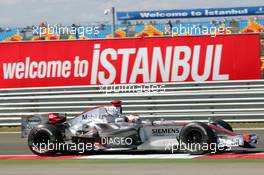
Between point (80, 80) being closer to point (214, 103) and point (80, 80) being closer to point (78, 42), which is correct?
point (78, 42)

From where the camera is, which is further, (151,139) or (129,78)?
(129,78)

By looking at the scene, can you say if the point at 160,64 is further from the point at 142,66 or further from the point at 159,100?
the point at 159,100

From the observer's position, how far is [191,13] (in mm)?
39719

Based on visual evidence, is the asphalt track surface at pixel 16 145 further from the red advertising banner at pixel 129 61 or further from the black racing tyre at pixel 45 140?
the red advertising banner at pixel 129 61

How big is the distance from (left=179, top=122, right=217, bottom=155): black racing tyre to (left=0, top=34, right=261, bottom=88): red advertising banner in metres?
9.02

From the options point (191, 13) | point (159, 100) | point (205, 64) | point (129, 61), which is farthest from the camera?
point (191, 13)

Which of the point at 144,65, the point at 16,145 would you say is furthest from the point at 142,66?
the point at 16,145

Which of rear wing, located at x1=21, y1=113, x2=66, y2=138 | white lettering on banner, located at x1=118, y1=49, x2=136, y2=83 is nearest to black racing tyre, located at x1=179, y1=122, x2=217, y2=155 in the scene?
rear wing, located at x1=21, y1=113, x2=66, y2=138

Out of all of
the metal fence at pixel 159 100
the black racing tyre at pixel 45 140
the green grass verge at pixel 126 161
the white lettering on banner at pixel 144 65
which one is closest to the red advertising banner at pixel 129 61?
the white lettering on banner at pixel 144 65

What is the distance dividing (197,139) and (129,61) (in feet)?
32.2

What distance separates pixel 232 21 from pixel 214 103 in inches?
538

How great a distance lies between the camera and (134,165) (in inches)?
457

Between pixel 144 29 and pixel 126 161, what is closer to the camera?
pixel 126 161

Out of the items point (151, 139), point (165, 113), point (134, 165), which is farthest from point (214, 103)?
point (134, 165)
